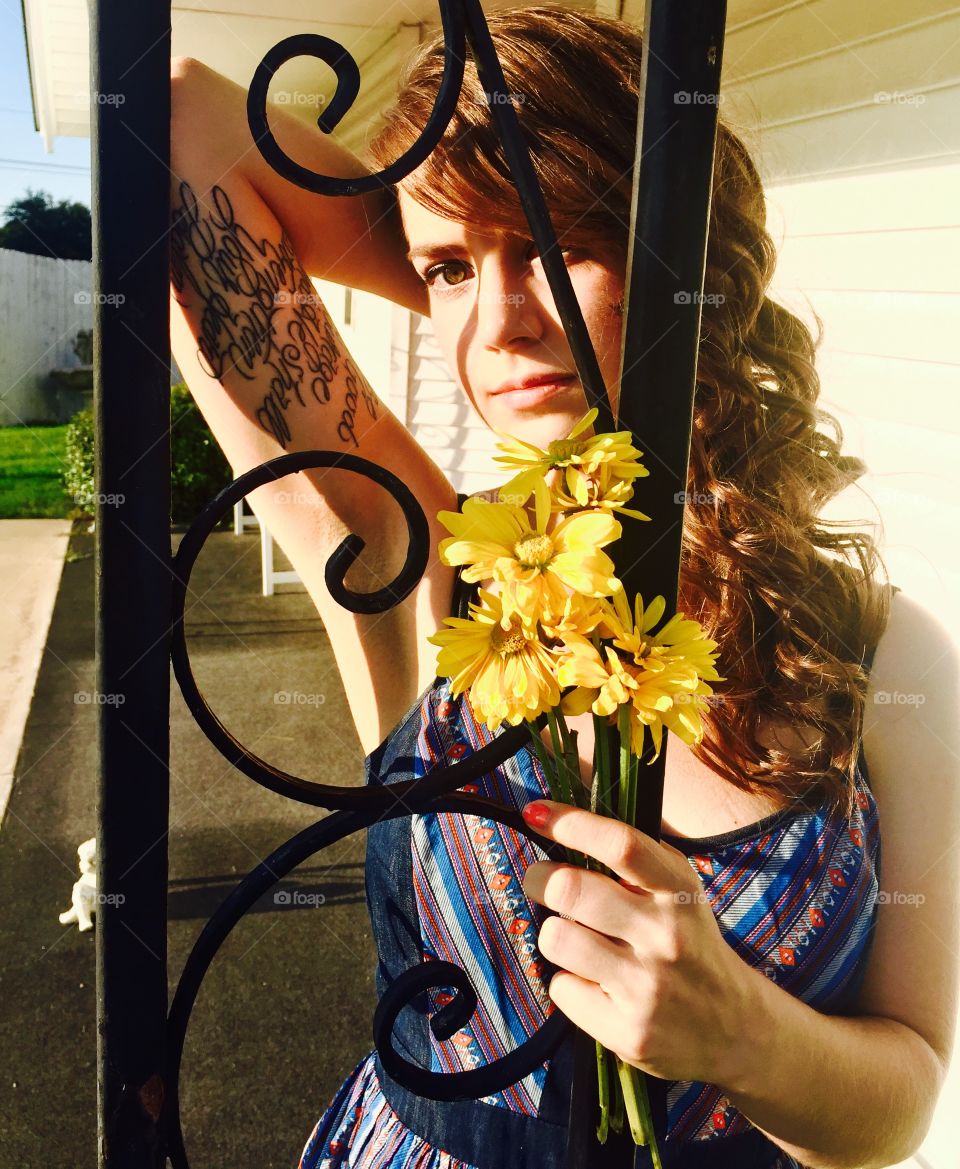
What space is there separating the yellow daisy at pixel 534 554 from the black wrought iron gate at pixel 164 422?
135 mm

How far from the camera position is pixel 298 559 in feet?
4.67

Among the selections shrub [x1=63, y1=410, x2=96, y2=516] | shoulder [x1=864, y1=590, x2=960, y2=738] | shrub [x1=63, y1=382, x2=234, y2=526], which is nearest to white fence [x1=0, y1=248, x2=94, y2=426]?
shrub [x1=63, y1=410, x2=96, y2=516]

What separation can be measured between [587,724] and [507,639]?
2.43 ft

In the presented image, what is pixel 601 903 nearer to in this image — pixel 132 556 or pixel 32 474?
pixel 132 556

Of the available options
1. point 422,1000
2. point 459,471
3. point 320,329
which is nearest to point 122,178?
point 320,329

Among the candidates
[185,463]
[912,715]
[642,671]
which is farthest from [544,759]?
[185,463]

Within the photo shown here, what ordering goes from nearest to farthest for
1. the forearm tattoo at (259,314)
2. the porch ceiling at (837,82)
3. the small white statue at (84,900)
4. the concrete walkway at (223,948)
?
1. the forearm tattoo at (259,314)
2. the porch ceiling at (837,82)
3. the concrete walkway at (223,948)
4. the small white statue at (84,900)

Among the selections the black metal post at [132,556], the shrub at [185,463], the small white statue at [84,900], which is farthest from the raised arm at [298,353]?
the shrub at [185,463]

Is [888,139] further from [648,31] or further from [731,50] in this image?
[648,31]

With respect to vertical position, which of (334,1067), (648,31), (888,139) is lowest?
(334,1067)

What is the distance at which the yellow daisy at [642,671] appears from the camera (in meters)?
0.58

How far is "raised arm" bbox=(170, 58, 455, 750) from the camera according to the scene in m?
1.04

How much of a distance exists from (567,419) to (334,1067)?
9.65 feet

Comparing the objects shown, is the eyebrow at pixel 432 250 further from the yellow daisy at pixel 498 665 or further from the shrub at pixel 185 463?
the shrub at pixel 185 463
